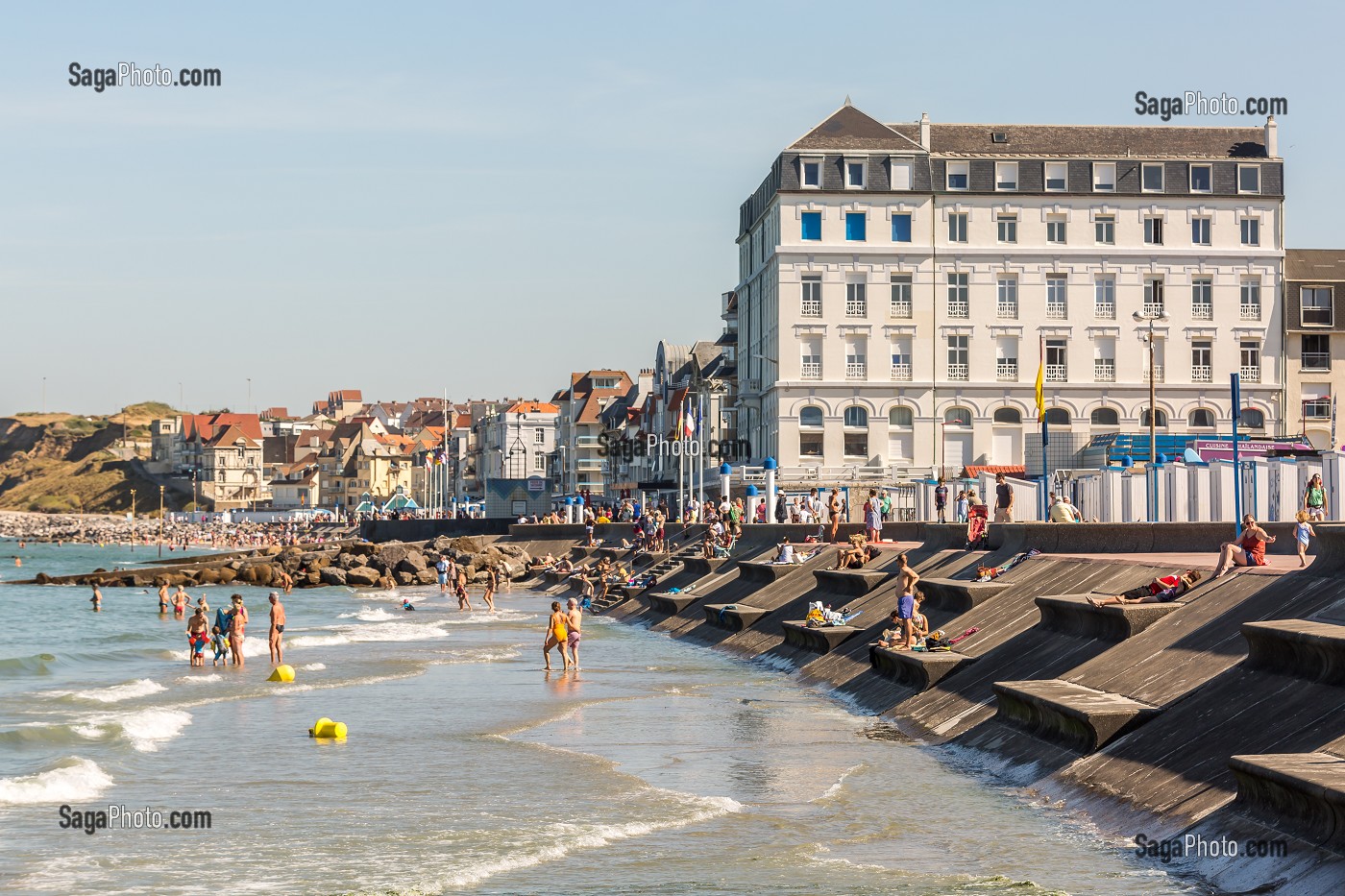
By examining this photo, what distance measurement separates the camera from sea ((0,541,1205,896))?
13.9 metres

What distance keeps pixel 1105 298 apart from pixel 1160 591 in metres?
62.2

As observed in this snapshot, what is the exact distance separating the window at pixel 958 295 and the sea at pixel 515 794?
1926 inches

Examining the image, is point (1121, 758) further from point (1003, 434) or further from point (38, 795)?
point (1003, 434)

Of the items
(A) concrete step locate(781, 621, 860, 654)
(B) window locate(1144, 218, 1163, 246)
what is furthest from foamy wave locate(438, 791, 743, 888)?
(B) window locate(1144, 218, 1163, 246)

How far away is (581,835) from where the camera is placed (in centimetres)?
1568

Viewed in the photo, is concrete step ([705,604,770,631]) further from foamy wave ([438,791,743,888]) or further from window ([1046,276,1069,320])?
window ([1046,276,1069,320])

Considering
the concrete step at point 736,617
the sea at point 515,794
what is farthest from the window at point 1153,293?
the sea at point 515,794

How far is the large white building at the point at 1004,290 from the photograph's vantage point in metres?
78.3

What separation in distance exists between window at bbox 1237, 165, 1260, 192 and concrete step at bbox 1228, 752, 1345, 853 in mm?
72307

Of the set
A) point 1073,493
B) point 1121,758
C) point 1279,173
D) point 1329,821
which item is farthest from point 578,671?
point 1279,173

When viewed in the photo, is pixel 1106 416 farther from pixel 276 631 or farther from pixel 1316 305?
pixel 276 631

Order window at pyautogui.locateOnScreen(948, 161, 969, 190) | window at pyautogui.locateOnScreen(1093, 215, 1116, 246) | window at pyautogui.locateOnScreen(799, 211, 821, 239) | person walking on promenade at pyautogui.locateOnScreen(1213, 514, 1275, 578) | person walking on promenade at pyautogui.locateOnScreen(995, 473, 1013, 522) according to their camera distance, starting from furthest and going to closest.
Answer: window at pyautogui.locateOnScreen(1093, 215, 1116, 246)
window at pyautogui.locateOnScreen(948, 161, 969, 190)
window at pyautogui.locateOnScreen(799, 211, 821, 239)
person walking on promenade at pyautogui.locateOnScreen(995, 473, 1013, 522)
person walking on promenade at pyautogui.locateOnScreen(1213, 514, 1275, 578)

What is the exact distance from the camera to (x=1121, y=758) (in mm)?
15898

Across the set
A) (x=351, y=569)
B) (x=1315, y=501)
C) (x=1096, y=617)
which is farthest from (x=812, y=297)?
(x=1096, y=617)
